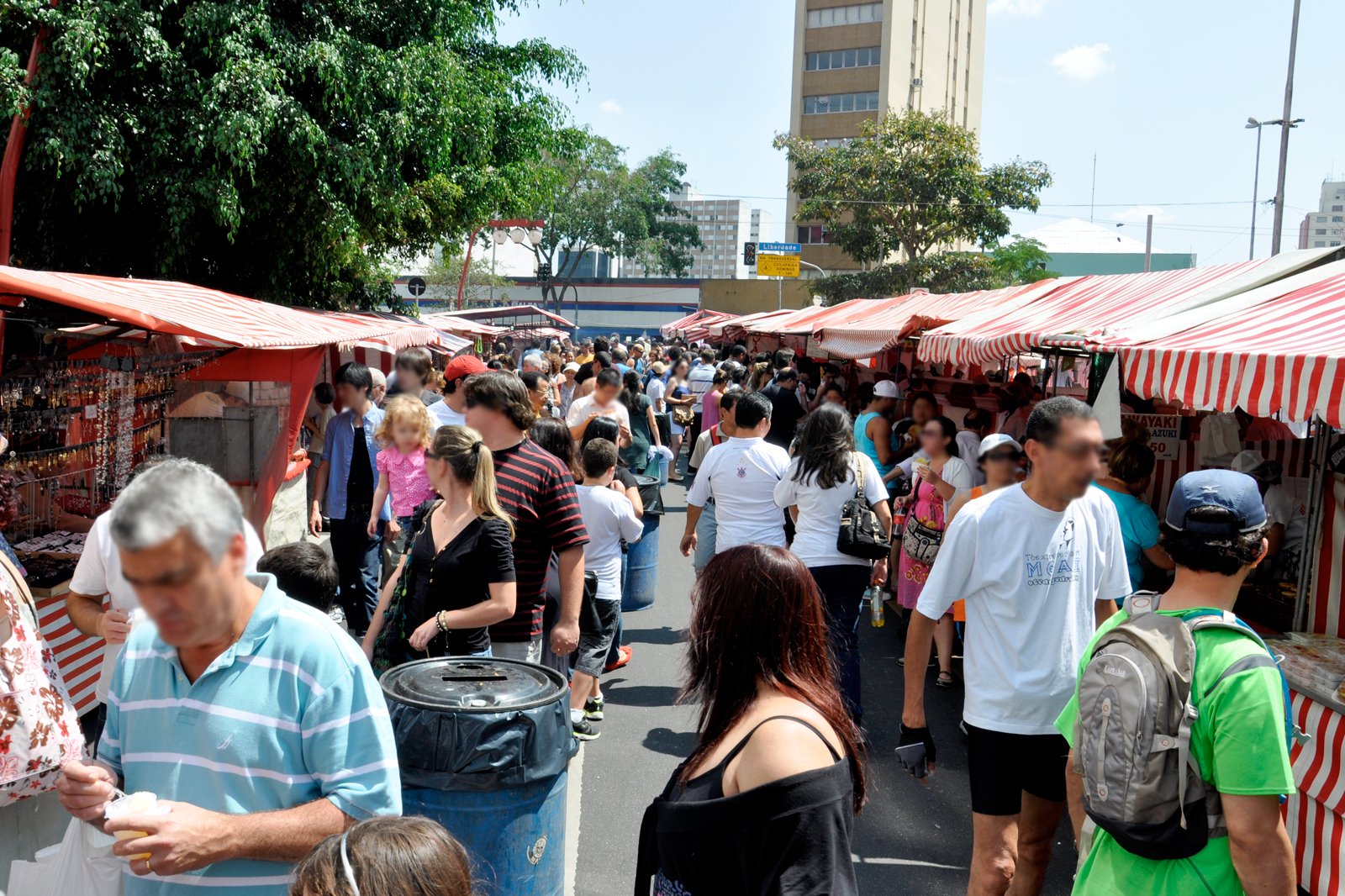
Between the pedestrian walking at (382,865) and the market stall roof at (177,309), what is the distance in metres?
4.43

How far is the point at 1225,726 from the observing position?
7.14ft

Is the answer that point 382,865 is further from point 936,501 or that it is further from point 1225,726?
point 936,501

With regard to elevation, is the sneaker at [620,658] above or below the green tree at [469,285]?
below

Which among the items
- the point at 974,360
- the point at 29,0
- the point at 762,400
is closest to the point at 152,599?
the point at 762,400

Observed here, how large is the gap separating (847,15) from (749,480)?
194ft

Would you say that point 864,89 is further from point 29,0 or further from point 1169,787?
point 1169,787

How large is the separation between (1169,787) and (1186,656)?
0.95 feet

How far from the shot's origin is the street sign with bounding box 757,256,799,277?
1682 inches

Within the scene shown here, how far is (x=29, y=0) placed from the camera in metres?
9.34

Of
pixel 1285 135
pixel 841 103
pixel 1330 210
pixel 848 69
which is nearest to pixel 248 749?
pixel 1285 135

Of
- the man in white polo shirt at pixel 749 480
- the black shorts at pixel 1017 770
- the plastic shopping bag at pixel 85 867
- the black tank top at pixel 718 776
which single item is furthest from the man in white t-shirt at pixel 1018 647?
the man in white polo shirt at pixel 749 480

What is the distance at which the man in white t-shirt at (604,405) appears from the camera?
8367 millimetres

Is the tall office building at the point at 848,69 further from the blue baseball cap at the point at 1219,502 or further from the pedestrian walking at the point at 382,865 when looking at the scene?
the pedestrian walking at the point at 382,865

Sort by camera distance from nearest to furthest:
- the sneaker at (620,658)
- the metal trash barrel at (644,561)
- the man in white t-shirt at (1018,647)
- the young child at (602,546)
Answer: the man in white t-shirt at (1018,647)
the young child at (602,546)
the sneaker at (620,658)
the metal trash barrel at (644,561)
